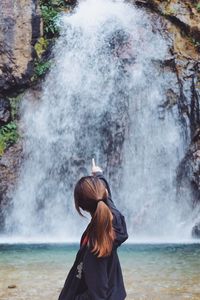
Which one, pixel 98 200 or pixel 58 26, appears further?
pixel 58 26

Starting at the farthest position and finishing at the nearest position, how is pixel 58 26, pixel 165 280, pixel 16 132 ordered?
pixel 58 26, pixel 16 132, pixel 165 280

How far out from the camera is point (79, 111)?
43.5ft

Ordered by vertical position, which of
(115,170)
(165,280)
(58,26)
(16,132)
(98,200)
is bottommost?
(165,280)

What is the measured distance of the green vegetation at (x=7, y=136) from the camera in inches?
513

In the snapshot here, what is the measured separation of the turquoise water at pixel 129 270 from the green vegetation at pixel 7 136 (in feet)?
12.9

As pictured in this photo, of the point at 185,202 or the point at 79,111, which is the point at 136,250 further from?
the point at 79,111

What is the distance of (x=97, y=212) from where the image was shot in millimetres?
2629

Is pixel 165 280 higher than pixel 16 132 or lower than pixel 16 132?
lower

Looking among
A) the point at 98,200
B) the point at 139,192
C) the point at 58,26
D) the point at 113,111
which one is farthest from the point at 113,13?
the point at 98,200

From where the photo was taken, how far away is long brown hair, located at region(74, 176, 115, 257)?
8.58 ft

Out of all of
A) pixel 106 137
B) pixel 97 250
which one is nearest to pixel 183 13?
pixel 106 137

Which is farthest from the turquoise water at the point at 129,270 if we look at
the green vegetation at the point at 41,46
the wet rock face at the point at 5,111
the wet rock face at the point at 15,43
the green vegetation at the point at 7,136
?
the green vegetation at the point at 41,46

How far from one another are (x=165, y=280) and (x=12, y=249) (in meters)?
3.85

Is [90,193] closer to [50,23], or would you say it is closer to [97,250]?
[97,250]
